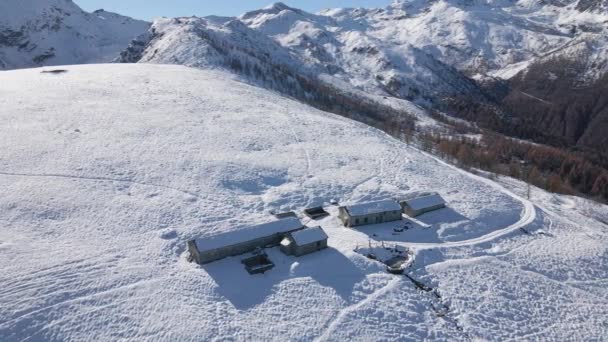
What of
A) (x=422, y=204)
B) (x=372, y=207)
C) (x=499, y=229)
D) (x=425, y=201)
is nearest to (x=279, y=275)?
(x=372, y=207)

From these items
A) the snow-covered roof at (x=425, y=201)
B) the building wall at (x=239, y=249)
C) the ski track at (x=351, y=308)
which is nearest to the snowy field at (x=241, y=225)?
the ski track at (x=351, y=308)

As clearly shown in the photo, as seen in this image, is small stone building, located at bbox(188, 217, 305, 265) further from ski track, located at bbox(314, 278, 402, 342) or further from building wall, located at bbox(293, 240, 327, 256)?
ski track, located at bbox(314, 278, 402, 342)

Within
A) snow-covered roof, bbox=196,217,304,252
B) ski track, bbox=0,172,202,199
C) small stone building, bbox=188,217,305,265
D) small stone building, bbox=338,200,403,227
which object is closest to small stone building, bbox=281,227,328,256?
small stone building, bbox=188,217,305,265

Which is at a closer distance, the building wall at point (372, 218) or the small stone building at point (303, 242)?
the small stone building at point (303, 242)

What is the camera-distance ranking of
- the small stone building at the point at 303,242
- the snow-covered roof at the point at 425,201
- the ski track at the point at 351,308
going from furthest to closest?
1. the snow-covered roof at the point at 425,201
2. the small stone building at the point at 303,242
3. the ski track at the point at 351,308

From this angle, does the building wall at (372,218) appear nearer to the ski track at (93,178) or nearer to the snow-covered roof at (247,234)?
the snow-covered roof at (247,234)

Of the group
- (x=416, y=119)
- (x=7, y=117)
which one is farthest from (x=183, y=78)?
(x=416, y=119)
